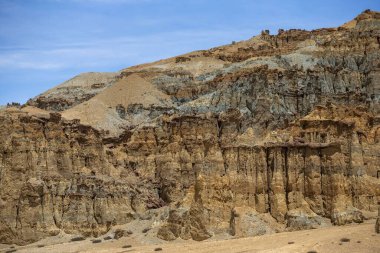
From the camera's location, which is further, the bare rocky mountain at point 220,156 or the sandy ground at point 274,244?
the bare rocky mountain at point 220,156

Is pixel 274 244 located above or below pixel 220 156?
below

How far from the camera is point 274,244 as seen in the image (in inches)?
2046

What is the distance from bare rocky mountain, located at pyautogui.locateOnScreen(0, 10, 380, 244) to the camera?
59188 mm

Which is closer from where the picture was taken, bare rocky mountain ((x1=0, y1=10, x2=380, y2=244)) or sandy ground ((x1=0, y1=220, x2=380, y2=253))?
sandy ground ((x1=0, y1=220, x2=380, y2=253))

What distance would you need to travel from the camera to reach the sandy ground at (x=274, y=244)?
47625 millimetres

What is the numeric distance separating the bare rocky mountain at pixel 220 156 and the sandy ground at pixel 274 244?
8.05ft

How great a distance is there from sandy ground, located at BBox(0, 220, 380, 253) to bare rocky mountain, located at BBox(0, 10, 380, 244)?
2.45 meters

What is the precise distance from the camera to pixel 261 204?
198ft

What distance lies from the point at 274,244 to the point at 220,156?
1339cm

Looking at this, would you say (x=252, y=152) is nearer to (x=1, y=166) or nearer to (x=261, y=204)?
(x=261, y=204)

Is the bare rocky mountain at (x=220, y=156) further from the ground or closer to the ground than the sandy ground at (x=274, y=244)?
further from the ground

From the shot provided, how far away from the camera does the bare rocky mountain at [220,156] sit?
59188mm

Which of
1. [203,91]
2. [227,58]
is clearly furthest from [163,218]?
[227,58]

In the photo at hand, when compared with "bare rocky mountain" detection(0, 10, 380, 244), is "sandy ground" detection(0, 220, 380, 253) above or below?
below
